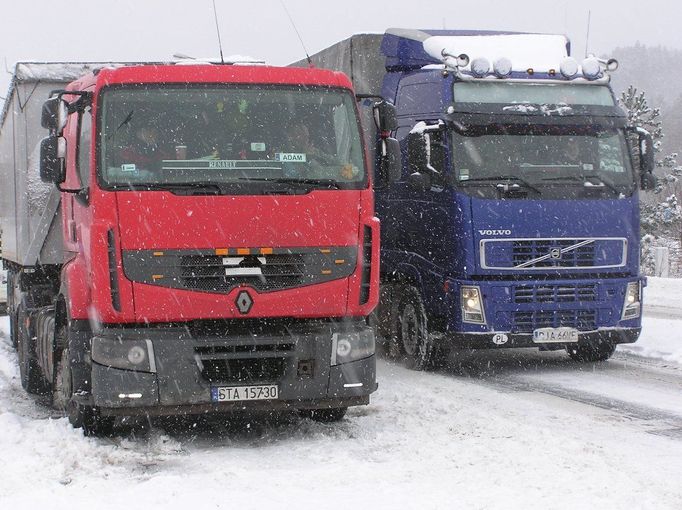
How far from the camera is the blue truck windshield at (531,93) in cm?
1170

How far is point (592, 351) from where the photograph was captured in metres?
12.8

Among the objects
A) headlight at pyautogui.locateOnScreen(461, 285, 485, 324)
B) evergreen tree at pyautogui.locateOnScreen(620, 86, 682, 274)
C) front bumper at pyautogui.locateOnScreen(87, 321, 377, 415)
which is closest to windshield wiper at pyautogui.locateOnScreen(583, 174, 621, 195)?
headlight at pyautogui.locateOnScreen(461, 285, 485, 324)

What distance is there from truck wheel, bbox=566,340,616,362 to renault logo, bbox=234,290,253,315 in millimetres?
5479

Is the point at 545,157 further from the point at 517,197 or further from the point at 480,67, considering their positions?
the point at 480,67

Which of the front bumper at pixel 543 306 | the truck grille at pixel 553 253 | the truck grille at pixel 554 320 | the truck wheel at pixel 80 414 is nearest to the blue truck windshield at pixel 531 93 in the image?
the truck grille at pixel 553 253

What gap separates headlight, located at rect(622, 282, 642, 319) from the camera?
39.5 ft

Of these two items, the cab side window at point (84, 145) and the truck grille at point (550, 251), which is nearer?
the cab side window at point (84, 145)

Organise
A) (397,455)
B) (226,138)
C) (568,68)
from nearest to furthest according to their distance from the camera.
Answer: (397,455)
(226,138)
(568,68)

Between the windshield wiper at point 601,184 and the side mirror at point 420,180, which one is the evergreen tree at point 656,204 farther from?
the side mirror at point 420,180

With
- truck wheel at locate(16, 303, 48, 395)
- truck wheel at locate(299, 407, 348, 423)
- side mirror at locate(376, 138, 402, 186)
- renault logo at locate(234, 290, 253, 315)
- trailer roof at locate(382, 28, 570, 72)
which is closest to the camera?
renault logo at locate(234, 290, 253, 315)

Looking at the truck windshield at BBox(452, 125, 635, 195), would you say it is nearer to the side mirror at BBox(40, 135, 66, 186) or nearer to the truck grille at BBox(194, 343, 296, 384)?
the truck grille at BBox(194, 343, 296, 384)

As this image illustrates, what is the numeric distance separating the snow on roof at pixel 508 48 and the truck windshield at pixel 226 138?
3856mm

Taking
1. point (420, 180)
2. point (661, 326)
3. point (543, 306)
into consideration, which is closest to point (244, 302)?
point (420, 180)

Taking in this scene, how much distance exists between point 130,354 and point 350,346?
164cm
